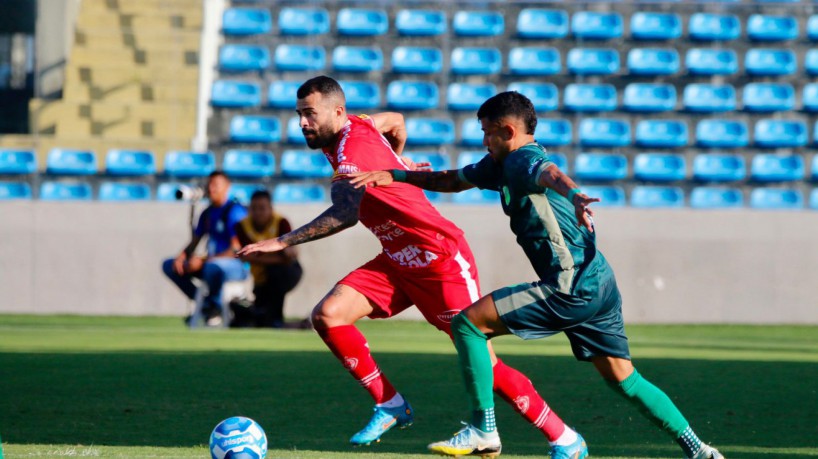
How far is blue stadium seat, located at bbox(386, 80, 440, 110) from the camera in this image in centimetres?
1988

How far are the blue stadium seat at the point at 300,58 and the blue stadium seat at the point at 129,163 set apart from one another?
273 cm

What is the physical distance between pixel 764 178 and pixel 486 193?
4.36 m

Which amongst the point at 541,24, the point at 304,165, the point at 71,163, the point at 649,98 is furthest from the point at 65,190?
the point at 649,98

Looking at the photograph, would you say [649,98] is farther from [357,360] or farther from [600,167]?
[357,360]

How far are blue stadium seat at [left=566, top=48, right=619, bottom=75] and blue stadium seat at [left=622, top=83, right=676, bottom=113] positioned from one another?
445 millimetres

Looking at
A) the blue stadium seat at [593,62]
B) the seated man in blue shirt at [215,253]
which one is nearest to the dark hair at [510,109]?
the seated man in blue shirt at [215,253]

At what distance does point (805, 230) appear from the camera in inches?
688

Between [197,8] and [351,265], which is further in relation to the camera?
[197,8]

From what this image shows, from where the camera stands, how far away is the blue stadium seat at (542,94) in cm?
1975

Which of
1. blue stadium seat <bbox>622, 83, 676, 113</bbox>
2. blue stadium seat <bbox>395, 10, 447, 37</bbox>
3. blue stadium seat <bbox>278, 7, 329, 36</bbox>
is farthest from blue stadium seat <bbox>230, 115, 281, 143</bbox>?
blue stadium seat <bbox>622, 83, 676, 113</bbox>

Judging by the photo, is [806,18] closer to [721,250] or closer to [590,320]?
[721,250]

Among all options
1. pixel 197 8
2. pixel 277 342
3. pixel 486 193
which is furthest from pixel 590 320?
pixel 197 8

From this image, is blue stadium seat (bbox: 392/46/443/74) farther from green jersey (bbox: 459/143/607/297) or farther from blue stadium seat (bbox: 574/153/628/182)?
green jersey (bbox: 459/143/607/297)

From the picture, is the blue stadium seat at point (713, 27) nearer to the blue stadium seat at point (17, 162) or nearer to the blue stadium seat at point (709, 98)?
the blue stadium seat at point (709, 98)
